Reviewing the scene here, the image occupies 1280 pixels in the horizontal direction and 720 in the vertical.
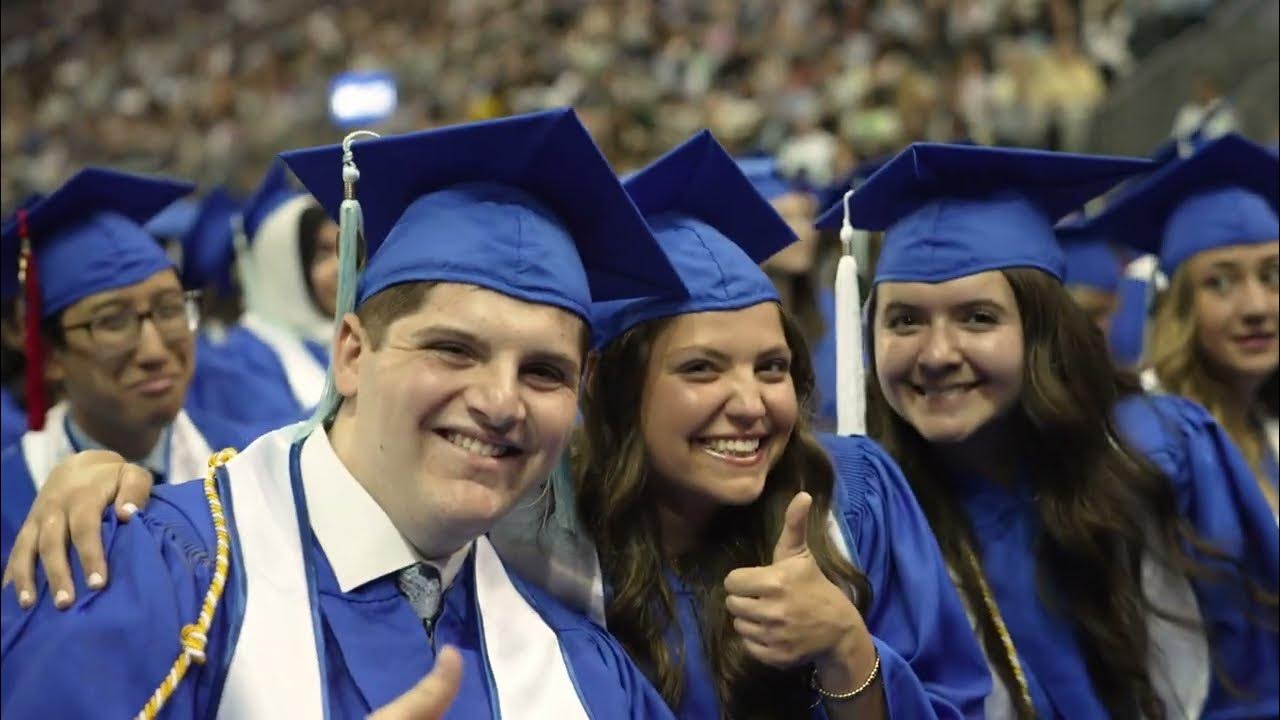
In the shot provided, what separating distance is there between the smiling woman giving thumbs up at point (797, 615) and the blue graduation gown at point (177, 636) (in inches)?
7.4

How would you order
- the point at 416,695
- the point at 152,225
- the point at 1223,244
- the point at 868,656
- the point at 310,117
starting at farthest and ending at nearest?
the point at 310,117, the point at 152,225, the point at 1223,244, the point at 868,656, the point at 416,695

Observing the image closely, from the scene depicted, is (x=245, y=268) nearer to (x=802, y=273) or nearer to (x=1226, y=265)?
(x=802, y=273)

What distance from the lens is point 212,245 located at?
577cm

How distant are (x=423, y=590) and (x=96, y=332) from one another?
6.37 feet

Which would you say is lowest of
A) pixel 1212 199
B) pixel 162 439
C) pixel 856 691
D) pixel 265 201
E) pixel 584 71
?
pixel 856 691

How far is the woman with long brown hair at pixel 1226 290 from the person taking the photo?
3.62 metres

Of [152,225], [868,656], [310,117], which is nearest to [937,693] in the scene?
[868,656]

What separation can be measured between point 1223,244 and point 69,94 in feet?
46.5

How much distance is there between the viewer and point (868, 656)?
2.22m

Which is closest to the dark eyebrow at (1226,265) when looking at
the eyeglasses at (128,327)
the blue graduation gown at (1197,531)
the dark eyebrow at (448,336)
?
the blue graduation gown at (1197,531)

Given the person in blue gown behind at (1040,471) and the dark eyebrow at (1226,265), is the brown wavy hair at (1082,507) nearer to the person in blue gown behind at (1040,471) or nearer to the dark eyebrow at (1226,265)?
the person in blue gown behind at (1040,471)

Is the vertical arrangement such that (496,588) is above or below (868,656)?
above

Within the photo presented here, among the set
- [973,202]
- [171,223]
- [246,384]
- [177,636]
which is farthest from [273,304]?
[177,636]

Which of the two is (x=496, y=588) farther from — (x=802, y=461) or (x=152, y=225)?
(x=152, y=225)
